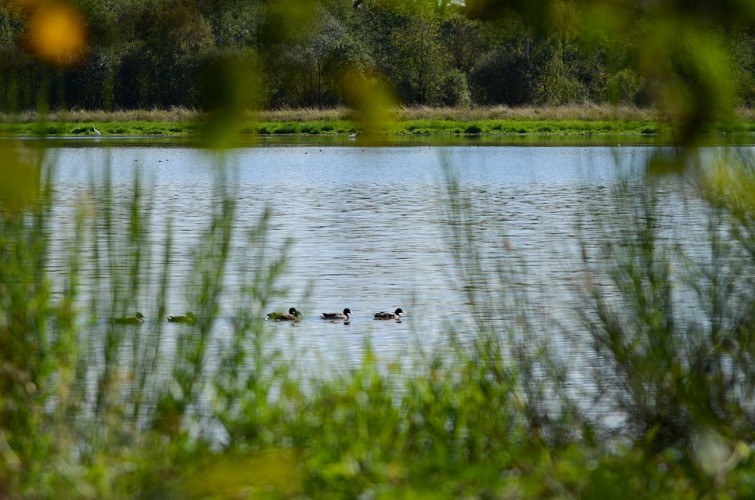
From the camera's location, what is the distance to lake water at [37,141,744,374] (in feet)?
20.1

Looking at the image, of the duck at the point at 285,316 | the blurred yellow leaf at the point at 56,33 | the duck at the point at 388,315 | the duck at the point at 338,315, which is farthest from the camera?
the duck at the point at 388,315

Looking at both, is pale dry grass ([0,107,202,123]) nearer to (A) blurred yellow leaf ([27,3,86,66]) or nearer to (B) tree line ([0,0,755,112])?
(B) tree line ([0,0,755,112])

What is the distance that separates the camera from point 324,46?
289 centimetres

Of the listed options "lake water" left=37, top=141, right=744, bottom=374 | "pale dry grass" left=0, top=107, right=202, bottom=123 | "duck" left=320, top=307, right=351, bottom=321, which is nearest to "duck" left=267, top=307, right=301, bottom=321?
"lake water" left=37, top=141, right=744, bottom=374

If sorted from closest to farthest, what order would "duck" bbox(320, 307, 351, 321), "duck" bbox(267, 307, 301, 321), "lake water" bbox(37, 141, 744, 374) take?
"lake water" bbox(37, 141, 744, 374) < "duck" bbox(267, 307, 301, 321) < "duck" bbox(320, 307, 351, 321)

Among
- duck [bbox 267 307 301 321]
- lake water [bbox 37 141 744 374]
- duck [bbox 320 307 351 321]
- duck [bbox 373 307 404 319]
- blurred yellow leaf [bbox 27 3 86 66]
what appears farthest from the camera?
duck [bbox 373 307 404 319]

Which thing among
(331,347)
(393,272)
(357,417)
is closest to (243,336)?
(357,417)

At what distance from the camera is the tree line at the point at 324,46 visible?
2811 millimetres

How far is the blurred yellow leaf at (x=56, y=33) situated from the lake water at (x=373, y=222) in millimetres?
342

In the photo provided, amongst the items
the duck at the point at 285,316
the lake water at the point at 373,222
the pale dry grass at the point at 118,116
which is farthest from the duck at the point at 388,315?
the pale dry grass at the point at 118,116

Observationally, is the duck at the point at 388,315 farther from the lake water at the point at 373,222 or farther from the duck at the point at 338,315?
the duck at the point at 338,315

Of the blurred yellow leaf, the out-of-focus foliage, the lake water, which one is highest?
the blurred yellow leaf

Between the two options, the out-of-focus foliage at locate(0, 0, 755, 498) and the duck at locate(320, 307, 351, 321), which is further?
the duck at locate(320, 307, 351, 321)

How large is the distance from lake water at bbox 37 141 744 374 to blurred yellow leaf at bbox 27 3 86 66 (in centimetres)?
34
